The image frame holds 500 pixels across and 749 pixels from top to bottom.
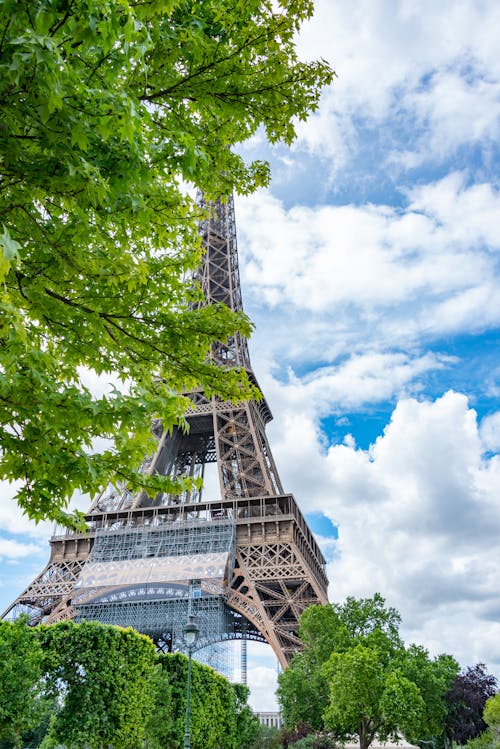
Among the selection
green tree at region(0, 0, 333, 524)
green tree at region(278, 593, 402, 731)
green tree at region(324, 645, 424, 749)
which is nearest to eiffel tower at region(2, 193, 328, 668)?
green tree at region(278, 593, 402, 731)

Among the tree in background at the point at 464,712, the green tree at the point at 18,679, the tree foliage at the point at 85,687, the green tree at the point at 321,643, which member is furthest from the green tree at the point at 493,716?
the green tree at the point at 18,679

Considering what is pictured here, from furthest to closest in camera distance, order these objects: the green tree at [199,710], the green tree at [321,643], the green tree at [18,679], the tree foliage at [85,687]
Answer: the green tree at [321,643], the green tree at [199,710], the tree foliage at [85,687], the green tree at [18,679]

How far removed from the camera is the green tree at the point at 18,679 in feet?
56.2

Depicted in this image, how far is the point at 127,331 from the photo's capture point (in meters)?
6.43

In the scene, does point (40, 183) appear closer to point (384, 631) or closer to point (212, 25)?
point (212, 25)

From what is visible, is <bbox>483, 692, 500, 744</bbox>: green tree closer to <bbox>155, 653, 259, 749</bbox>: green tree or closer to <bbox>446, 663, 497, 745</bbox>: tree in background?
<bbox>446, 663, 497, 745</bbox>: tree in background

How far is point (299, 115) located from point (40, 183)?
3.41m

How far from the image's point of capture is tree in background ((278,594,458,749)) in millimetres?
26031

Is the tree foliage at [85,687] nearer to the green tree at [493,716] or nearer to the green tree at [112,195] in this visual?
the green tree at [112,195]

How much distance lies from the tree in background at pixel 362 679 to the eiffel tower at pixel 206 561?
117 inches

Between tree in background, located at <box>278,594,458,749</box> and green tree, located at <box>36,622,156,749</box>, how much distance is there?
10179 millimetres

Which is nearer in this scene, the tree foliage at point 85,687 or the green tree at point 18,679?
the green tree at point 18,679

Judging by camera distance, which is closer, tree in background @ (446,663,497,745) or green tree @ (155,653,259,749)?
green tree @ (155,653,259,749)

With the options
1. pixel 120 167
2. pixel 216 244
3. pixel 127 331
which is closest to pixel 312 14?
pixel 120 167
